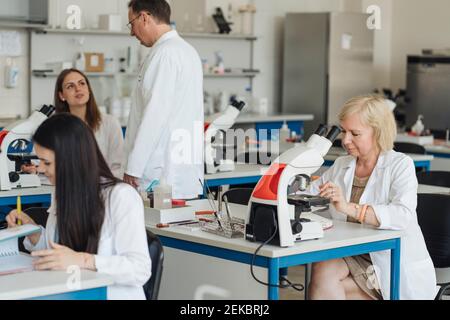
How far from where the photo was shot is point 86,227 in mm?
2576

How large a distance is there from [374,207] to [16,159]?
2.03 m

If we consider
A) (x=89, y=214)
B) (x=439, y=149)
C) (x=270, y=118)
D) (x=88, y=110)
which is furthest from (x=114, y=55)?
(x=89, y=214)

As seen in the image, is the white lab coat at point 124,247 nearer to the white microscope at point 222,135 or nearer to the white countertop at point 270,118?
the white microscope at point 222,135

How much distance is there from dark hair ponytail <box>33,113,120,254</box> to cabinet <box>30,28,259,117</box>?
14.8 feet

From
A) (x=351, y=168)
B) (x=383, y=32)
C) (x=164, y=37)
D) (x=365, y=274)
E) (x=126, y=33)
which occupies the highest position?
(x=383, y=32)

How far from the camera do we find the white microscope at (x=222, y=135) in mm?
4672

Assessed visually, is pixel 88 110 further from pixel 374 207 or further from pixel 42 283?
pixel 42 283

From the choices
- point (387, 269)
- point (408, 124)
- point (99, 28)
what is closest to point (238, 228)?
point (387, 269)

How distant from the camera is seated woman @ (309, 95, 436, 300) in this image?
10.8 ft

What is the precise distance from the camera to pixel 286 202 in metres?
2.96

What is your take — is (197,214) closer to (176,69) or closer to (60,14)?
(176,69)

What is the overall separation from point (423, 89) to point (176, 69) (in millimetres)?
4625

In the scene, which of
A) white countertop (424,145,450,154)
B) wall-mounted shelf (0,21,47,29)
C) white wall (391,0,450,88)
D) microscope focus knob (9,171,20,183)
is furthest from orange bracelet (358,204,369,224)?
white wall (391,0,450,88)

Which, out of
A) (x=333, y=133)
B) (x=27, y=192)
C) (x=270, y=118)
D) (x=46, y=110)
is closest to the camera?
(x=333, y=133)
